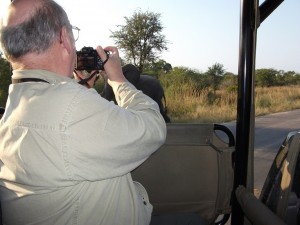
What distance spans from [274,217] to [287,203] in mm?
218

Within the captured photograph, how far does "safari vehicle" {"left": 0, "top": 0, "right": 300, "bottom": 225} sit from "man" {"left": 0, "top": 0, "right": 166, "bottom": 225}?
0.66 meters

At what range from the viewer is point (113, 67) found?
1659mm

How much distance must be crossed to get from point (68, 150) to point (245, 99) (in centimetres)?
106

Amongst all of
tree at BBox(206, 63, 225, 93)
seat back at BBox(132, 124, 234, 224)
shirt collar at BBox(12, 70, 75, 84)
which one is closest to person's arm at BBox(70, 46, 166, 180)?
shirt collar at BBox(12, 70, 75, 84)

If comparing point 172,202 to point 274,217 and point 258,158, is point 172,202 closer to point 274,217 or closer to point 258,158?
point 274,217

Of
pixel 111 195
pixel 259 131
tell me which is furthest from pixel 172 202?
pixel 259 131

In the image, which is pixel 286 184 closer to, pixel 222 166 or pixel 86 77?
pixel 222 166

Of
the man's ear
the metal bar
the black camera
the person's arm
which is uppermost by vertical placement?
the metal bar

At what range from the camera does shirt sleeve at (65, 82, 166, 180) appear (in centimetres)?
128

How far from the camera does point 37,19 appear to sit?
1.38 m

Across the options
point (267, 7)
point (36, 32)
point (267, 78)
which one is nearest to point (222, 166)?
point (267, 7)

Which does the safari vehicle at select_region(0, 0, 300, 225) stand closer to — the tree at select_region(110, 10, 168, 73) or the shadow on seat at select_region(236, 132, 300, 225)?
the shadow on seat at select_region(236, 132, 300, 225)

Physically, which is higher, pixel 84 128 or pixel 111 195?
pixel 84 128

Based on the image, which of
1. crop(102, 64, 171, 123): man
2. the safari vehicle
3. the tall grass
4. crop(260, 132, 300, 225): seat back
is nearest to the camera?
crop(260, 132, 300, 225): seat back
